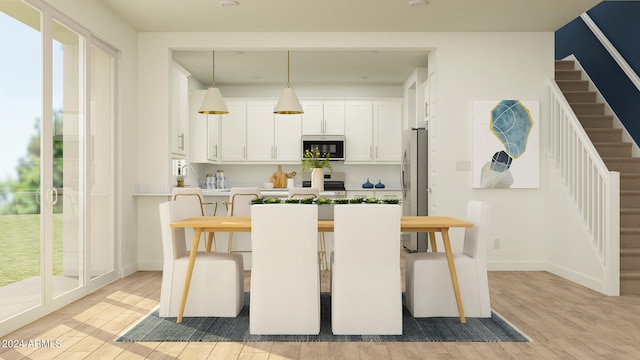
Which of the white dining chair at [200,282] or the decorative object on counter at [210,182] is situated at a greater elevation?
the decorative object on counter at [210,182]

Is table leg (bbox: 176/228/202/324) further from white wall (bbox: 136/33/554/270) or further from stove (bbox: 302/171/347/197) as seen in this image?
stove (bbox: 302/171/347/197)

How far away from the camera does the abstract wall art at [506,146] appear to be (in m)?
6.53

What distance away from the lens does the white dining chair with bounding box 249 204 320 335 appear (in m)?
3.73

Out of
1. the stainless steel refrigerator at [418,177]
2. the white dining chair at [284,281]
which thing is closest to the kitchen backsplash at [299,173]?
the stainless steel refrigerator at [418,177]

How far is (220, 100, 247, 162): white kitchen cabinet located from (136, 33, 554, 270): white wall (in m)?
2.83

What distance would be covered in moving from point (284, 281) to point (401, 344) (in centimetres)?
86

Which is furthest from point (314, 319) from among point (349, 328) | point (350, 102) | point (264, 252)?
point (350, 102)

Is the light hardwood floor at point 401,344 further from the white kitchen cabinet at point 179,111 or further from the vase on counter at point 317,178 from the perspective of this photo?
the white kitchen cabinet at point 179,111

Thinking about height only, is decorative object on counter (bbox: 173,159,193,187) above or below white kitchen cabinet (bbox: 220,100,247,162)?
below

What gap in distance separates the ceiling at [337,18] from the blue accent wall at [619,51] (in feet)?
3.99

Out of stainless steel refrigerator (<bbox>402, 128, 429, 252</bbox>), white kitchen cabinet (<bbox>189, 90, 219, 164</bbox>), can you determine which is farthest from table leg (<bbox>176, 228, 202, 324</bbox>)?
white kitchen cabinet (<bbox>189, 90, 219, 164</bbox>)

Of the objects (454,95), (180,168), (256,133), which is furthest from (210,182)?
(454,95)

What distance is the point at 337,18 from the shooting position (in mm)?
5980

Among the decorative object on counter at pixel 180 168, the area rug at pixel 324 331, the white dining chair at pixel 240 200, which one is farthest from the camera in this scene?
the decorative object on counter at pixel 180 168
